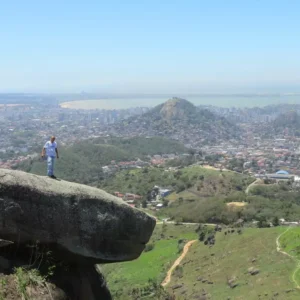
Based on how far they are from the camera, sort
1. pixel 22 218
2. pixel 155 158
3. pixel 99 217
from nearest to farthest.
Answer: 1. pixel 22 218
2. pixel 99 217
3. pixel 155 158

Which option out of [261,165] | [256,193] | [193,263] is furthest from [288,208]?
[261,165]

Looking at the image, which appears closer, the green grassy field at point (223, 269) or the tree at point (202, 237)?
the green grassy field at point (223, 269)

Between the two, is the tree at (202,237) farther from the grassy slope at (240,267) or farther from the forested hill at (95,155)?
the forested hill at (95,155)

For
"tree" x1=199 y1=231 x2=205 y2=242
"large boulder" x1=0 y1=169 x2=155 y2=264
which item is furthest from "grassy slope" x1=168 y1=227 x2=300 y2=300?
"large boulder" x1=0 y1=169 x2=155 y2=264

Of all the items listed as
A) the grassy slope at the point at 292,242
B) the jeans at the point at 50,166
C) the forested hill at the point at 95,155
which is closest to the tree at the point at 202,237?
the grassy slope at the point at 292,242

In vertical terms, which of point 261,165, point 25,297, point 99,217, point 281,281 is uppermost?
point 99,217

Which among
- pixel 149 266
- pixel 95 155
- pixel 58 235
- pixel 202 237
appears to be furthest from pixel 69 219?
pixel 95 155

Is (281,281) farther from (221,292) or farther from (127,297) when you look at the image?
(127,297)
